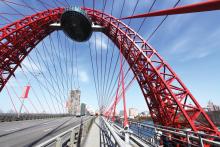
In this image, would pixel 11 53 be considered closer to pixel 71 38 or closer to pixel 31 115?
pixel 71 38

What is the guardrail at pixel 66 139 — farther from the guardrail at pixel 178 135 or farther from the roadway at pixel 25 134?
the guardrail at pixel 178 135

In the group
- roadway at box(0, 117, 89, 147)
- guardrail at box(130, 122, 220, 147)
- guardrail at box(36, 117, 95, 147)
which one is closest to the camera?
guardrail at box(36, 117, 95, 147)

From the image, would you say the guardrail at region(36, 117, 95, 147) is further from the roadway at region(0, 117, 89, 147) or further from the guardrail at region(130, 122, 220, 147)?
the guardrail at region(130, 122, 220, 147)

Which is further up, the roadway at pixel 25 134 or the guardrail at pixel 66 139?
the guardrail at pixel 66 139

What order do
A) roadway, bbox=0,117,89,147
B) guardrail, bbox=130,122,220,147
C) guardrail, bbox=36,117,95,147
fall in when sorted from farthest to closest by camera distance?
1. roadway, bbox=0,117,89,147
2. guardrail, bbox=130,122,220,147
3. guardrail, bbox=36,117,95,147

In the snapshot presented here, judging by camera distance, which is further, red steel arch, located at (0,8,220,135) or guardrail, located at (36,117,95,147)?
red steel arch, located at (0,8,220,135)

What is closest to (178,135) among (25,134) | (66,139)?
(66,139)

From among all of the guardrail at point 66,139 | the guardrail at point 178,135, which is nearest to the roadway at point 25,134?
the guardrail at point 66,139

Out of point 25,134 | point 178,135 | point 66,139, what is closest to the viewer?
point 66,139

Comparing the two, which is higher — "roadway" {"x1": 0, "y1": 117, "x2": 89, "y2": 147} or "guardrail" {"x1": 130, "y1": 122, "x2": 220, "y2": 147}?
"guardrail" {"x1": 130, "y1": 122, "x2": 220, "y2": 147}

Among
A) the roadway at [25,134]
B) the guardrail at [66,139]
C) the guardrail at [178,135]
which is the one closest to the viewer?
the guardrail at [66,139]

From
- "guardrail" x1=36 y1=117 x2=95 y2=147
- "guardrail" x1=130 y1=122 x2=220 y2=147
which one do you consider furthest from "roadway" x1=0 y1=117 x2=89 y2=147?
"guardrail" x1=130 y1=122 x2=220 y2=147

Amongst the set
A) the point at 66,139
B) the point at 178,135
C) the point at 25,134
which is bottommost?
Answer: the point at 25,134

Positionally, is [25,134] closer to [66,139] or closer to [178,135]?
[66,139]
